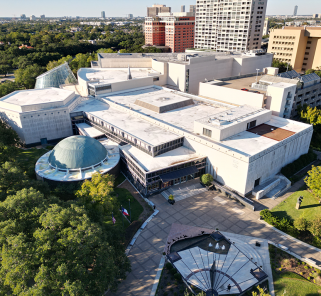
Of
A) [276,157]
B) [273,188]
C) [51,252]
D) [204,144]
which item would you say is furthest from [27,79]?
[273,188]

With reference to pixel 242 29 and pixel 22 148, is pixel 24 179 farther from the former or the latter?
pixel 242 29

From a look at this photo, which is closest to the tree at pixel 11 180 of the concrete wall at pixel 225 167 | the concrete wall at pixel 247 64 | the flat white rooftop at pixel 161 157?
the flat white rooftop at pixel 161 157

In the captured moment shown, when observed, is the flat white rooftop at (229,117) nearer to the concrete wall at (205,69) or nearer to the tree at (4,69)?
the concrete wall at (205,69)

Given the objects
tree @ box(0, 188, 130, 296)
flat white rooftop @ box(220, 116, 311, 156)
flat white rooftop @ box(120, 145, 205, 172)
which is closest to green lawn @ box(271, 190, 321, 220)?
flat white rooftop @ box(220, 116, 311, 156)

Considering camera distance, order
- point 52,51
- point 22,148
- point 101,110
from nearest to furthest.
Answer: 1. point 22,148
2. point 101,110
3. point 52,51

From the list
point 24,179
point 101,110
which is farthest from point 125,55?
point 24,179

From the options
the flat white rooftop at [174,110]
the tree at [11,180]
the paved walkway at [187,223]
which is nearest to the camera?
the paved walkway at [187,223]

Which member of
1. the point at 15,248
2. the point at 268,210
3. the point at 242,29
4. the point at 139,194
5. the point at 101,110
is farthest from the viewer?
the point at 242,29

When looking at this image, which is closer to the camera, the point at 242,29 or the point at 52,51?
the point at 242,29
